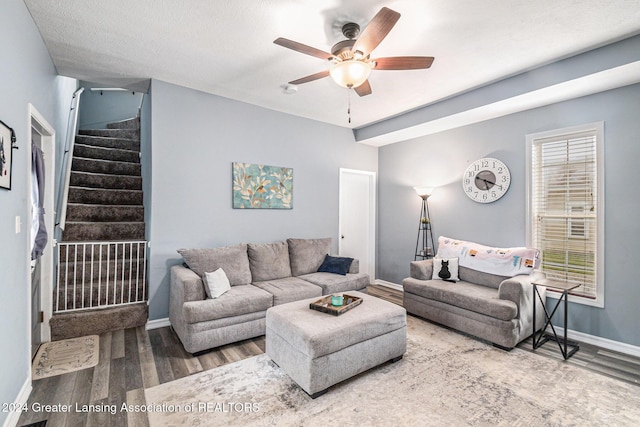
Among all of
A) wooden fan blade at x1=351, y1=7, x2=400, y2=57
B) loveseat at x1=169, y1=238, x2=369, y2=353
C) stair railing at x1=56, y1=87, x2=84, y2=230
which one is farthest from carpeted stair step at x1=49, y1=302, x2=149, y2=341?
wooden fan blade at x1=351, y1=7, x2=400, y2=57

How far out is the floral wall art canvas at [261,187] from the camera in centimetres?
405

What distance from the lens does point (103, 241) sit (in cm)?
390

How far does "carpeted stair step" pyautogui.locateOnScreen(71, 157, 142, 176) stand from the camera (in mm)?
4562

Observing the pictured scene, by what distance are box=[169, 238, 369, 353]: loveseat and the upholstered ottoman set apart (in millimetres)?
545

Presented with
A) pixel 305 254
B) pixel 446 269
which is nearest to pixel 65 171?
pixel 305 254

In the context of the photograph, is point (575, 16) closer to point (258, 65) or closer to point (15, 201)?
point (258, 65)

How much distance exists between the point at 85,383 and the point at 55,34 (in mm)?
2949

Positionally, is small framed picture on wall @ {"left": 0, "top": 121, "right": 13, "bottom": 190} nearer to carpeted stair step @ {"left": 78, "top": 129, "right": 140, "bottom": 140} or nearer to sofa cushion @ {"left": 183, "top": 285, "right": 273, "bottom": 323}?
sofa cushion @ {"left": 183, "top": 285, "right": 273, "bottom": 323}

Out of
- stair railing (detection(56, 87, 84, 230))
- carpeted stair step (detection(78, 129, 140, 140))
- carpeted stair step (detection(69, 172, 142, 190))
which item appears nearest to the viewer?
stair railing (detection(56, 87, 84, 230))

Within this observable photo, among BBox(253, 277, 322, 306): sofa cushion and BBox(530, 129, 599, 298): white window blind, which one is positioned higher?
BBox(530, 129, 599, 298): white window blind

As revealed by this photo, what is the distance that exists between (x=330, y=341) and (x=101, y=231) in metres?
3.61

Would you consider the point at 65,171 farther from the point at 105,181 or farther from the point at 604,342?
the point at 604,342

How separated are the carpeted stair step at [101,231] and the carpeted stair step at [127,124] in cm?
228

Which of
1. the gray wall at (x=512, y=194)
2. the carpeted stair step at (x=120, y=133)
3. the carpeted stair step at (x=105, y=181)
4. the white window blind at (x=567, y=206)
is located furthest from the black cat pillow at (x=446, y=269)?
the carpeted stair step at (x=120, y=133)
